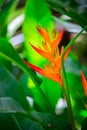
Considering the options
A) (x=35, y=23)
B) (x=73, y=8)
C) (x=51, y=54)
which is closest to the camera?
(x=51, y=54)

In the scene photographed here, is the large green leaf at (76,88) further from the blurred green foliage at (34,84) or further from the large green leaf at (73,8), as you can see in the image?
the large green leaf at (73,8)

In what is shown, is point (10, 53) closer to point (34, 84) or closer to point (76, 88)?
point (34, 84)

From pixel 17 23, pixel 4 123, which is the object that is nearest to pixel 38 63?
pixel 4 123

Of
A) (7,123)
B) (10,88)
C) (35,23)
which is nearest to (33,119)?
(7,123)

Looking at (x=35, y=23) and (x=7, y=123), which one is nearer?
(x=7, y=123)

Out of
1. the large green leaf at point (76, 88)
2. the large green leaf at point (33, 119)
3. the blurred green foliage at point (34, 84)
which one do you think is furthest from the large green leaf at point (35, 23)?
the large green leaf at point (33, 119)

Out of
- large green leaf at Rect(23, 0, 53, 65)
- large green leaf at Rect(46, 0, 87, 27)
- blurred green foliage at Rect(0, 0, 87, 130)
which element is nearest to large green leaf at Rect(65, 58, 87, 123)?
blurred green foliage at Rect(0, 0, 87, 130)

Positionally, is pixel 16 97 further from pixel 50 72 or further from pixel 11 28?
pixel 11 28

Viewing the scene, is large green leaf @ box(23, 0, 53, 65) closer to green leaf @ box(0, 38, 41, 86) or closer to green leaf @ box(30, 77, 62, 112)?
green leaf @ box(30, 77, 62, 112)
